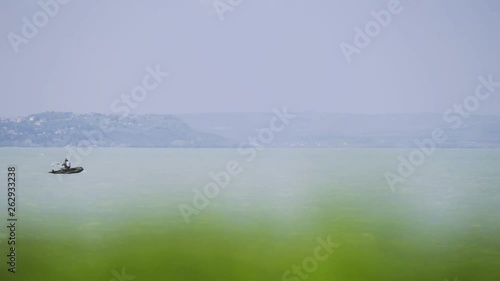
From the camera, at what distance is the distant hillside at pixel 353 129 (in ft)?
16.5

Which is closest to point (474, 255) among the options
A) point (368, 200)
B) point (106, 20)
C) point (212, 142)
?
point (368, 200)

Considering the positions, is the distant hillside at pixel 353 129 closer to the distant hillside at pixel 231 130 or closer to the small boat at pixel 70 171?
the distant hillside at pixel 231 130

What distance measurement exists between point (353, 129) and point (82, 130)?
2608 millimetres

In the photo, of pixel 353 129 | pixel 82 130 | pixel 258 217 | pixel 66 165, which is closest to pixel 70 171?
pixel 66 165

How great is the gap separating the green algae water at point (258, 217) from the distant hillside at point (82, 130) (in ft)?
0.36

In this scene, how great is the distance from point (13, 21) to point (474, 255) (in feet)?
15.0

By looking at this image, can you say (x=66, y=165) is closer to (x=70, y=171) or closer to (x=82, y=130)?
(x=70, y=171)

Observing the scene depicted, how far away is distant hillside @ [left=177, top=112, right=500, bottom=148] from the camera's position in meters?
5.04

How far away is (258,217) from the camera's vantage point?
4.89 metres

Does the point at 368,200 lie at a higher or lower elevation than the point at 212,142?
lower

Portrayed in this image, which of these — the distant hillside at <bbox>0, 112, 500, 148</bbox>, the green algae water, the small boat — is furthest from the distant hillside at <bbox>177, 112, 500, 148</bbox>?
the small boat

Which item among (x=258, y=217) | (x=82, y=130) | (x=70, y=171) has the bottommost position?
(x=258, y=217)

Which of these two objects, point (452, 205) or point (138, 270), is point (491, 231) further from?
point (138, 270)

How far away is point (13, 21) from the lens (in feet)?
15.3
